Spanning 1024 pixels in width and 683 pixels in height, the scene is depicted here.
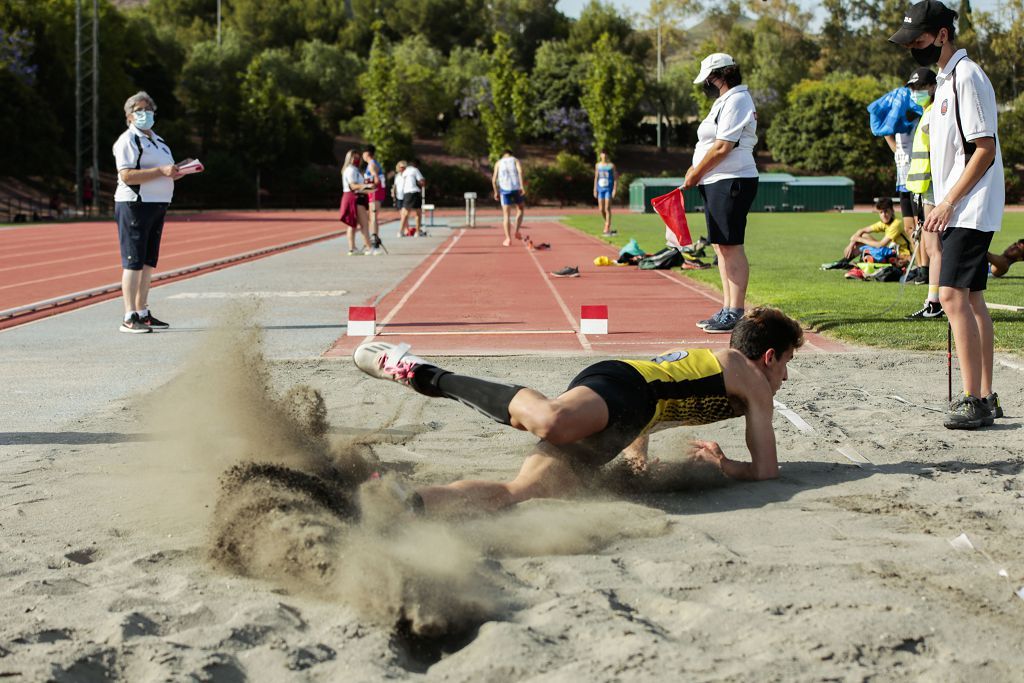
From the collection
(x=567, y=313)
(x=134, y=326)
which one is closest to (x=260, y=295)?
(x=134, y=326)

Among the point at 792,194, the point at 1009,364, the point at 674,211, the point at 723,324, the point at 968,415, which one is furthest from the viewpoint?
the point at 792,194

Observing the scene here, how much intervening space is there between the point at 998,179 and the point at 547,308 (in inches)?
250

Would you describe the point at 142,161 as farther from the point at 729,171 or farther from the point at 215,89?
the point at 215,89

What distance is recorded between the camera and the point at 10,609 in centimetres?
334

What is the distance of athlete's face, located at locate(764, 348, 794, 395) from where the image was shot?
15.6 ft

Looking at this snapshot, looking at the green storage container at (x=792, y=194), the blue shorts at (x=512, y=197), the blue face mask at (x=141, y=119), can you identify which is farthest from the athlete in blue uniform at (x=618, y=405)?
the green storage container at (x=792, y=194)

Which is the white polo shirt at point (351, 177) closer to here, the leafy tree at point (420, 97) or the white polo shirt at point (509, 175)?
the white polo shirt at point (509, 175)

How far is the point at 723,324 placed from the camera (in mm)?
9328

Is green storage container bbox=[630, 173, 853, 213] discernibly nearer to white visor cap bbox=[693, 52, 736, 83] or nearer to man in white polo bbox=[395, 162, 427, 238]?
man in white polo bbox=[395, 162, 427, 238]

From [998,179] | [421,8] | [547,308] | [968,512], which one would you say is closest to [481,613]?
[968,512]

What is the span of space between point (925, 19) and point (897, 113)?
6.37m

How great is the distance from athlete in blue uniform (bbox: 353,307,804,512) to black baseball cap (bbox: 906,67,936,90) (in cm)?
642

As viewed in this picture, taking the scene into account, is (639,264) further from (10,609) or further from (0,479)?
(10,609)

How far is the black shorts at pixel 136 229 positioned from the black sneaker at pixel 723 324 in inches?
186
